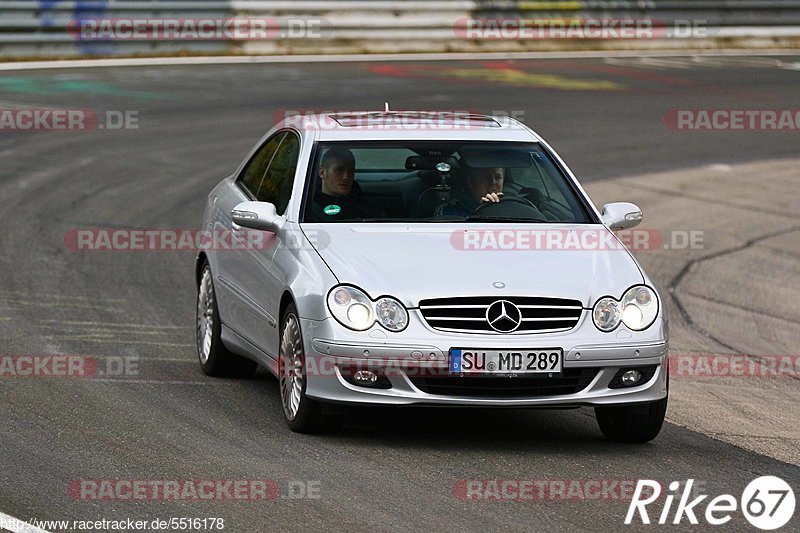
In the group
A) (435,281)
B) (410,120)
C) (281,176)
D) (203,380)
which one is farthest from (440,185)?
(203,380)

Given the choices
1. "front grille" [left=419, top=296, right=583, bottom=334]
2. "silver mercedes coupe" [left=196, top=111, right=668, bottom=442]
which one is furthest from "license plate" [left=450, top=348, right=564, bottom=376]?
"front grille" [left=419, top=296, right=583, bottom=334]

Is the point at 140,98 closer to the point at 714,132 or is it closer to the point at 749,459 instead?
the point at 714,132

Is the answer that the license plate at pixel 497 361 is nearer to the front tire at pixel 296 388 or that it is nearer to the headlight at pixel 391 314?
the headlight at pixel 391 314

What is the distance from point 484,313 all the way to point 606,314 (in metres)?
0.62

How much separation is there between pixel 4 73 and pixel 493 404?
19000mm

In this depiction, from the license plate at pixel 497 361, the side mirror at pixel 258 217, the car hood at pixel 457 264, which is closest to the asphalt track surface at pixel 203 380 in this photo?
the license plate at pixel 497 361

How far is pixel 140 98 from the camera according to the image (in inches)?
914

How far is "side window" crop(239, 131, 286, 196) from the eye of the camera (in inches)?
381

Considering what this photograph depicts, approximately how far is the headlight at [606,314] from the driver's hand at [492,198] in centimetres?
130

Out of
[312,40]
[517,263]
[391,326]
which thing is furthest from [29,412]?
[312,40]

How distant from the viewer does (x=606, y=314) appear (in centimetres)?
774

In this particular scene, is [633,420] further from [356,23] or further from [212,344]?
[356,23]

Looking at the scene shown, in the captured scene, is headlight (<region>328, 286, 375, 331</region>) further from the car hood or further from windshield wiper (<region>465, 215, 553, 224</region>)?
windshield wiper (<region>465, 215, 553, 224</region>)

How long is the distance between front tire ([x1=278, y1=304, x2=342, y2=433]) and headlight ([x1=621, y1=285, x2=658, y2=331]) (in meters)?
1.53
